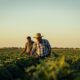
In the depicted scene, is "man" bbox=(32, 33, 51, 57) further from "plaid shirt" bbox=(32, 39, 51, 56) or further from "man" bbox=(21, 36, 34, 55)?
"man" bbox=(21, 36, 34, 55)

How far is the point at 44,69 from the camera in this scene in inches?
370

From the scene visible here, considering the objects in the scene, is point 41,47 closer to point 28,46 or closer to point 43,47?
point 43,47

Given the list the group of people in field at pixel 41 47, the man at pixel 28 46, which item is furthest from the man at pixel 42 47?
the man at pixel 28 46

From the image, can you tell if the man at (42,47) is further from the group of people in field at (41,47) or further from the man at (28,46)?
the man at (28,46)

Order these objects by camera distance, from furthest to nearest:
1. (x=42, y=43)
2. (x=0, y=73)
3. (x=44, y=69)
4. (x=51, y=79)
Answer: (x=42, y=43) < (x=0, y=73) < (x=44, y=69) < (x=51, y=79)

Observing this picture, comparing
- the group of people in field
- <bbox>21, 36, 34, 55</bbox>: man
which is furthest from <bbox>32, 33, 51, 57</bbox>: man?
<bbox>21, 36, 34, 55</bbox>: man

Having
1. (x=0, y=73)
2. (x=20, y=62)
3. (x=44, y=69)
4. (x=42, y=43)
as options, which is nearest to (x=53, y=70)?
(x=44, y=69)

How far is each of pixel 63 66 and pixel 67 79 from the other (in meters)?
0.49

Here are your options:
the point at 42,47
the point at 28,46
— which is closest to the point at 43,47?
the point at 42,47

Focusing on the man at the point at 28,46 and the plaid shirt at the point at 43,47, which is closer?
the plaid shirt at the point at 43,47

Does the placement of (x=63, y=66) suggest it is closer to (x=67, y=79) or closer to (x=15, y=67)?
(x=67, y=79)

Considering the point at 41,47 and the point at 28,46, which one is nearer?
the point at 41,47

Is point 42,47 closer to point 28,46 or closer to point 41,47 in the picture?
point 41,47

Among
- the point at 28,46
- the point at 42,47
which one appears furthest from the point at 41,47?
the point at 28,46
